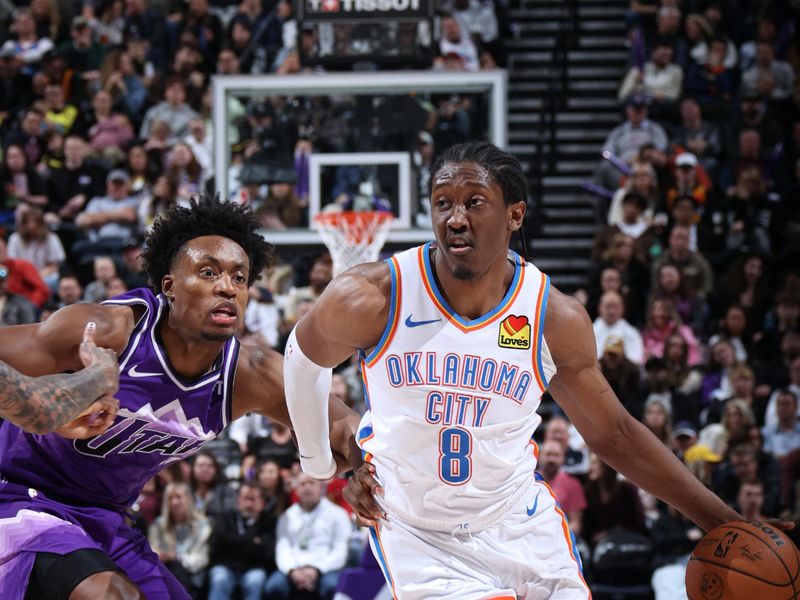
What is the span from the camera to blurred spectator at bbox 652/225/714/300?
442 inches

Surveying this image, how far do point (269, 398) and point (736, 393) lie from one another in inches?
243

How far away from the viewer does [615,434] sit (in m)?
4.57

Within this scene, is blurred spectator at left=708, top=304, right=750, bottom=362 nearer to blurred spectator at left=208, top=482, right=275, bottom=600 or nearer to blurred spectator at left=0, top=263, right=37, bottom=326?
blurred spectator at left=208, top=482, right=275, bottom=600

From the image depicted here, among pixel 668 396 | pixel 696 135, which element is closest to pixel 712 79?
pixel 696 135

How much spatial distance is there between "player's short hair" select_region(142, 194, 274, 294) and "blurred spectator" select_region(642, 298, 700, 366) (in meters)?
6.27

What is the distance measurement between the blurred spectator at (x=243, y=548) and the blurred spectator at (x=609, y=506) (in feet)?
7.46

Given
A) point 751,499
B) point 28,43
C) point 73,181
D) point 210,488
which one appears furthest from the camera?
point 28,43

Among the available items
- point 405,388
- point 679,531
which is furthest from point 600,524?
point 405,388

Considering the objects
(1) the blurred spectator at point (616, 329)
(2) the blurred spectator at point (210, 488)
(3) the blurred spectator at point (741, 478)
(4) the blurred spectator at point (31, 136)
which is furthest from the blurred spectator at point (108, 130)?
(3) the blurred spectator at point (741, 478)

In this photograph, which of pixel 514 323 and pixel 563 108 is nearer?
pixel 514 323

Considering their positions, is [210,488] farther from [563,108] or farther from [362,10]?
[563,108]

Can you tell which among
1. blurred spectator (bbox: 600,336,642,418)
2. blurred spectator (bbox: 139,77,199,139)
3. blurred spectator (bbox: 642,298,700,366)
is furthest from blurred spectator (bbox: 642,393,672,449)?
blurred spectator (bbox: 139,77,199,139)

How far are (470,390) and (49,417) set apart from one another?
1.32 m

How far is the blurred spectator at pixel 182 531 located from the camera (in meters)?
9.02
